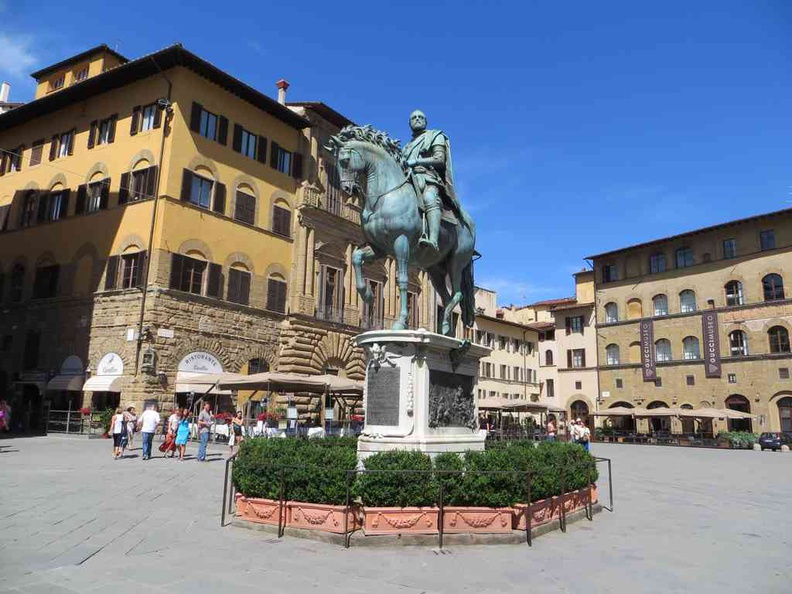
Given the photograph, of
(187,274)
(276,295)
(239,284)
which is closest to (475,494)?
(187,274)

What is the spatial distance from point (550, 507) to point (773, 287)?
1690 inches

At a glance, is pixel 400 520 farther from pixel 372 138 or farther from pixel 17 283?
pixel 17 283

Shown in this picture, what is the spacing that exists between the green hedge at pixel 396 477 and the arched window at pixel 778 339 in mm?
41630

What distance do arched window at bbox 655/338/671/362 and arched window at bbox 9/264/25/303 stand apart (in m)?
42.7

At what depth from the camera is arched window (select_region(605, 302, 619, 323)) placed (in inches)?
2076

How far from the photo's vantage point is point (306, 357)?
3259 cm

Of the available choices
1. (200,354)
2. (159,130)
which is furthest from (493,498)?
(159,130)

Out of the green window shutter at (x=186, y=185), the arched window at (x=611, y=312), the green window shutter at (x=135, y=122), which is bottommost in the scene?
the arched window at (x=611, y=312)

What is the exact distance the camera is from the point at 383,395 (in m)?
8.54

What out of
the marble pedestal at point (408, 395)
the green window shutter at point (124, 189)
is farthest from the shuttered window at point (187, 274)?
the marble pedestal at point (408, 395)

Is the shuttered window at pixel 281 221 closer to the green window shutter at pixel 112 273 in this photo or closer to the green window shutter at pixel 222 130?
the green window shutter at pixel 222 130

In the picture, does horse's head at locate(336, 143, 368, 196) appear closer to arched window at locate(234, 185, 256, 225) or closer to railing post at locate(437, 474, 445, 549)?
railing post at locate(437, 474, 445, 549)

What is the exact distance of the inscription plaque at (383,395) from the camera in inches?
333

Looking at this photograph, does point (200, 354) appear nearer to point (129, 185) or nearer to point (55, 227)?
point (129, 185)
